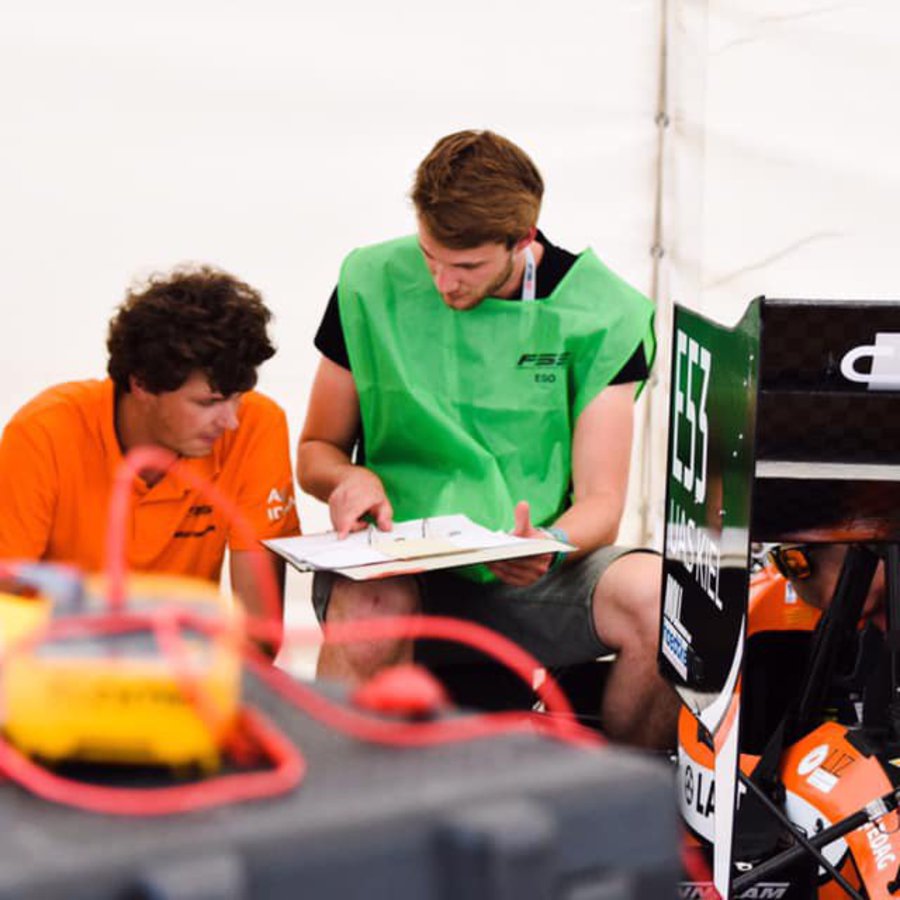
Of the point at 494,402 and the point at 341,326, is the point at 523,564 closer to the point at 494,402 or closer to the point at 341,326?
the point at 494,402

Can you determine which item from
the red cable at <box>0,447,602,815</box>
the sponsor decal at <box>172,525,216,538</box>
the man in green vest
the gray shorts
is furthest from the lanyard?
the red cable at <box>0,447,602,815</box>

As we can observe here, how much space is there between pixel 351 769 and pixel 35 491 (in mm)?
1561

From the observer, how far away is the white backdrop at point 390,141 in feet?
9.28

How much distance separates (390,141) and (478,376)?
82 cm

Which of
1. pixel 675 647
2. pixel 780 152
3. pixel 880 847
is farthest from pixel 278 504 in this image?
pixel 780 152

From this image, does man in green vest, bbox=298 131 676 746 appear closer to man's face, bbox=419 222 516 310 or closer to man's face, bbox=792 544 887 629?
man's face, bbox=419 222 516 310

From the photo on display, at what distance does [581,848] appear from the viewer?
59cm

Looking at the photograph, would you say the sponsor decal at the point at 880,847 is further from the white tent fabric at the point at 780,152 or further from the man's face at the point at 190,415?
the white tent fabric at the point at 780,152

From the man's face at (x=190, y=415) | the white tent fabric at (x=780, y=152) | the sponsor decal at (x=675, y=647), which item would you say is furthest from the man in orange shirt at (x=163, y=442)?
the white tent fabric at (x=780, y=152)

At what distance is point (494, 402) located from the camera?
2318mm

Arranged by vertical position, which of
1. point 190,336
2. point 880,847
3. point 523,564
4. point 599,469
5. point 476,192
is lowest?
point 880,847

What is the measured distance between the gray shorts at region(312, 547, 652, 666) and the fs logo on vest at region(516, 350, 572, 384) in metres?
0.27

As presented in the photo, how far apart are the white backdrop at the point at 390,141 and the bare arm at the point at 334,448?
53cm

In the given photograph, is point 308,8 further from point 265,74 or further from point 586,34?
point 586,34
